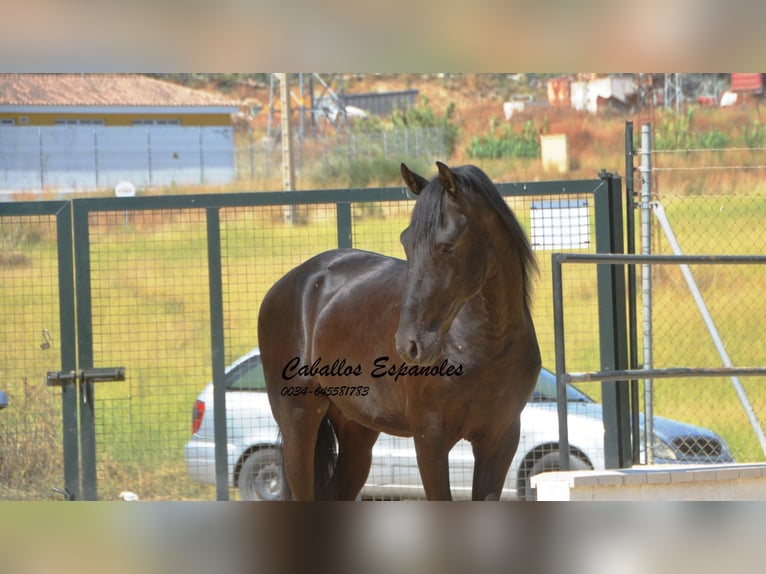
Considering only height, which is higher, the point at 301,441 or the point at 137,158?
the point at 137,158

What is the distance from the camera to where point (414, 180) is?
3600 millimetres

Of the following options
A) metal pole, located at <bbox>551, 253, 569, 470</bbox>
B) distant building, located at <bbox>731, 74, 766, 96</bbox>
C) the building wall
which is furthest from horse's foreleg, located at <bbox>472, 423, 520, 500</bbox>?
the building wall

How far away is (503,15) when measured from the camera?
3248 millimetres

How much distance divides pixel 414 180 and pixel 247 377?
262 centimetres

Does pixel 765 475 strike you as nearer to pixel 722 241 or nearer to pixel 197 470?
pixel 197 470

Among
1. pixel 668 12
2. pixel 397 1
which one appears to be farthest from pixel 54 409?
pixel 668 12

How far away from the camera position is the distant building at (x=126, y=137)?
11.4m

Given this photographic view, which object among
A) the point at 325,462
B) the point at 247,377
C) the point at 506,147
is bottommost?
the point at 325,462

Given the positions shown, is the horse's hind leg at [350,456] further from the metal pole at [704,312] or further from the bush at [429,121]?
the bush at [429,121]

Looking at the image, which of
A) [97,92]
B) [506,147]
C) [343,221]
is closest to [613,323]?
[343,221]

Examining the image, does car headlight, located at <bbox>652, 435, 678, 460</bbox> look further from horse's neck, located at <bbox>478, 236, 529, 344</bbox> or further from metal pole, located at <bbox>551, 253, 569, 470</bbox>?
horse's neck, located at <bbox>478, 236, 529, 344</bbox>

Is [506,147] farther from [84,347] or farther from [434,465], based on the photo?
[434,465]

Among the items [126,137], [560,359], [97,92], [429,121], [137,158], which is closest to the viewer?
[560,359]

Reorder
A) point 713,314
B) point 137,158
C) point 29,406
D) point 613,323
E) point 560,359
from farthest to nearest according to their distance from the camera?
point 137,158 → point 713,314 → point 29,406 → point 613,323 → point 560,359
